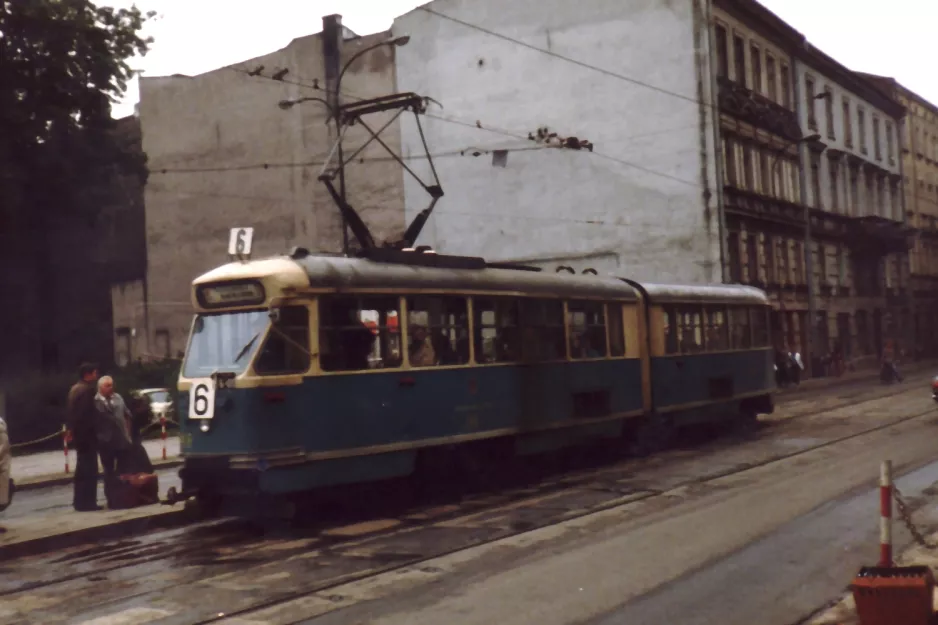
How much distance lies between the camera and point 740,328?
22203 mm

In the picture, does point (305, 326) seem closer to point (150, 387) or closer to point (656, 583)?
point (656, 583)

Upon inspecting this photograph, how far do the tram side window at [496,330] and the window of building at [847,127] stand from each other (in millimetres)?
40811

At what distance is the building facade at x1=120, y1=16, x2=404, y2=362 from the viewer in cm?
4103

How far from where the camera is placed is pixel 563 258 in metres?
39.2

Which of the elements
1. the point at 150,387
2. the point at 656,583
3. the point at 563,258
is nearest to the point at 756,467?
the point at 656,583

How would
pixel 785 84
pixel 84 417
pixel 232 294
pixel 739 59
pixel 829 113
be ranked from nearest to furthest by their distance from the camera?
pixel 232 294 → pixel 84 417 → pixel 739 59 → pixel 785 84 → pixel 829 113

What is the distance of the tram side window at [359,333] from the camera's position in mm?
12297

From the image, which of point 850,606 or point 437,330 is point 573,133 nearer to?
point 437,330

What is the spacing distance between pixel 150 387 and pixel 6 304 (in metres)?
4.95

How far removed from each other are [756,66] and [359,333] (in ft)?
112

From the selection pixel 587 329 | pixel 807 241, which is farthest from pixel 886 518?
pixel 807 241

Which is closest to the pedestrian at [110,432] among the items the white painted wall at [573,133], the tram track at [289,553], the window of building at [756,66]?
the tram track at [289,553]

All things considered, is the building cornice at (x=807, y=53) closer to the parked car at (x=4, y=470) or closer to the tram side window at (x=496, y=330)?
the tram side window at (x=496, y=330)

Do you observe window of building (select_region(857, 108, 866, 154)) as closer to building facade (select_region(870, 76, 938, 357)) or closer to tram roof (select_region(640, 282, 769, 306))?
building facade (select_region(870, 76, 938, 357))
